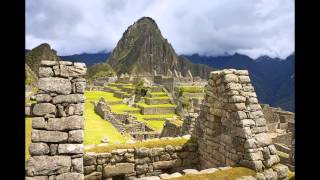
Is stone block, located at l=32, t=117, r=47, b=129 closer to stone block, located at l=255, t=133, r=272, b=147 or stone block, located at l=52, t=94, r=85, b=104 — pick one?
stone block, located at l=52, t=94, r=85, b=104

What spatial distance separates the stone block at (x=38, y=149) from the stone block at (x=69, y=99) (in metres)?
0.90

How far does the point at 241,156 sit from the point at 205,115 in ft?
8.00

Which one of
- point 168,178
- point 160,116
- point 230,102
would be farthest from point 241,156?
point 160,116

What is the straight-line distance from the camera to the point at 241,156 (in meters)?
9.34

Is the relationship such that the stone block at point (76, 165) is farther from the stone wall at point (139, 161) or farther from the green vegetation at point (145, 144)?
the green vegetation at point (145, 144)

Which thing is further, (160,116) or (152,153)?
(160,116)

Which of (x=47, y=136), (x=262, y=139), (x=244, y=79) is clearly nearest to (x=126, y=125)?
(x=244, y=79)

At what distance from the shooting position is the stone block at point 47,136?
659 centimetres

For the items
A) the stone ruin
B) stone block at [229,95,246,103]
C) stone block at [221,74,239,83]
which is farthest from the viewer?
the stone ruin

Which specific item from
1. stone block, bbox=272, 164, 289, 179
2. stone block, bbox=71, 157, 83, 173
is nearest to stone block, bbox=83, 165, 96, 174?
stone block, bbox=71, 157, 83, 173

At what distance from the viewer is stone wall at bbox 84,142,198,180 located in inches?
384
